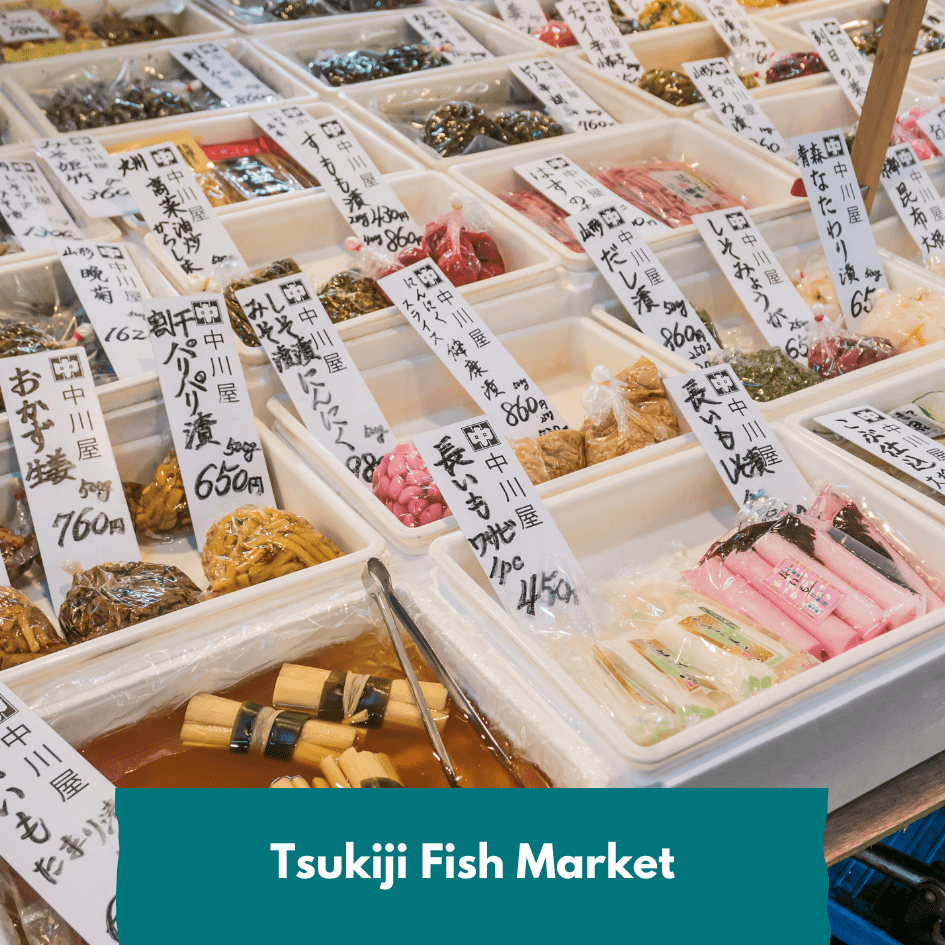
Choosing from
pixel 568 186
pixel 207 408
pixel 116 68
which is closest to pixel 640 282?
pixel 568 186

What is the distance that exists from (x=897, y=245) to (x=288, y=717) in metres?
2.32

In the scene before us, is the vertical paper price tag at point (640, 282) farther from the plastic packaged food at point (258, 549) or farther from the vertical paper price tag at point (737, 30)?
the vertical paper price tag at point (737, 30)

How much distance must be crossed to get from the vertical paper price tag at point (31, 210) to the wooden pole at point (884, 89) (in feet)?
7.10

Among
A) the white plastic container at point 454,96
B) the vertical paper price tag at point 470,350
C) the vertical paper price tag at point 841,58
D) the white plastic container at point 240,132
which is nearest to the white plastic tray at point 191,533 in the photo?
the vertical paper price tag at point 470,350

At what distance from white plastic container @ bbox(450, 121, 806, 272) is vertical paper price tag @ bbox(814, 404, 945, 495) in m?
0.89

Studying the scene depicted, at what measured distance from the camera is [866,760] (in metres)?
1.51

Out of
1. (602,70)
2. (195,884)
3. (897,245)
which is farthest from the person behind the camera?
(602,70)


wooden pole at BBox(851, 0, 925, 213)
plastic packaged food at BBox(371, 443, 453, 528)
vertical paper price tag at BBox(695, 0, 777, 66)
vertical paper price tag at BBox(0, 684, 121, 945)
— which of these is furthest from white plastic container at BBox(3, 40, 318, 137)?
vertical paper price tag at BBox(0, 684, 121, 945)

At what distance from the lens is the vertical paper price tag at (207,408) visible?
1933mm

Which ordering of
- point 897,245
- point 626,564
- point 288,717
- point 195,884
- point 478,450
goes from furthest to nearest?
point 897,245
point 626,564
point 478,450
point 288,717
point 195,884

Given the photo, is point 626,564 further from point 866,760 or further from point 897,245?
point 897,245

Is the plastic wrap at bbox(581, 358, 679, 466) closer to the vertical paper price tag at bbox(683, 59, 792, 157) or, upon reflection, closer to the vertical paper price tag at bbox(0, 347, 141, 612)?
the vertical paper price tag at bbox(0, 347, 141, 612)

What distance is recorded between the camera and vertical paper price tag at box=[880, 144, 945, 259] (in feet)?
8.82

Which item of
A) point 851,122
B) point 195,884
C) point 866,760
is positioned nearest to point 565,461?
point 866,760
